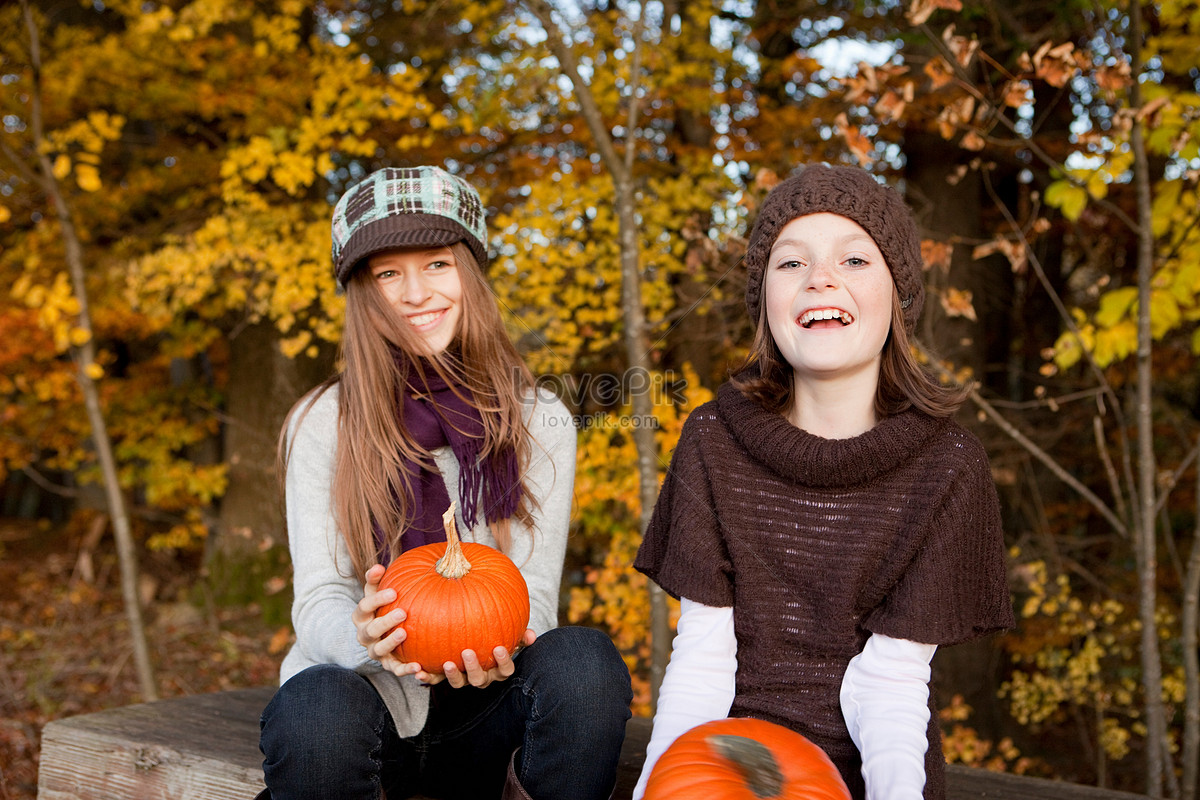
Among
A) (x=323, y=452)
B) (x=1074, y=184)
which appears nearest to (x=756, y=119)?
(x=1074, y=184)

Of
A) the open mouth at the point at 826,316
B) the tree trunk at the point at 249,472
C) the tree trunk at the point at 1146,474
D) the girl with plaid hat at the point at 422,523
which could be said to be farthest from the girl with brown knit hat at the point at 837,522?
the tree trunk at the point at 249,472

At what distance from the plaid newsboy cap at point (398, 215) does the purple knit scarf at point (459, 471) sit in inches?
12.9

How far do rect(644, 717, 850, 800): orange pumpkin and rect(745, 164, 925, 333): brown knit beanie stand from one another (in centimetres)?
90

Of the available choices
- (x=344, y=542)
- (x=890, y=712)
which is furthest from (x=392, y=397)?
(x=890, y=712)

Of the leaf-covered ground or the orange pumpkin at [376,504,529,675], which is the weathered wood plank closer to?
the orange pumpkin at [376,504,529,675]

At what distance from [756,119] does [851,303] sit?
3.42m

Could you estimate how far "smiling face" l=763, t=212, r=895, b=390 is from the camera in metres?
1.79

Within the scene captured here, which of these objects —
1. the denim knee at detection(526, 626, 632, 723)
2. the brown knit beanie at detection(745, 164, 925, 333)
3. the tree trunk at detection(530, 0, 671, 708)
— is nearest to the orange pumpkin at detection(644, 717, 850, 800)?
the denim knee at detection(526, 626, 632, 723)

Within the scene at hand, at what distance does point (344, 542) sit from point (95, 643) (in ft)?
19.2

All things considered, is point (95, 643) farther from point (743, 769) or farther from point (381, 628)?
point (743, 769)

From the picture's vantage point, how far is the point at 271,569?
6.80m

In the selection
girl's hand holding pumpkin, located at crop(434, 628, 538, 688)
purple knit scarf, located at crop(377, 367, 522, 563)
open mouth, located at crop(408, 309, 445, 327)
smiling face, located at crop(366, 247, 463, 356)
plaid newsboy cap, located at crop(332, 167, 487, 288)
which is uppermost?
plaid newsboy cap, located at crop(332, 167, 487, 288)

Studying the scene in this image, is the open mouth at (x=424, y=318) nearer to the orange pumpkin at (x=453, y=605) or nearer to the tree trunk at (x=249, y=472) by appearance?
the orange pumpkin at (x=453, y=605)

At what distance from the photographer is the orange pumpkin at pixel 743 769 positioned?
1.40m
